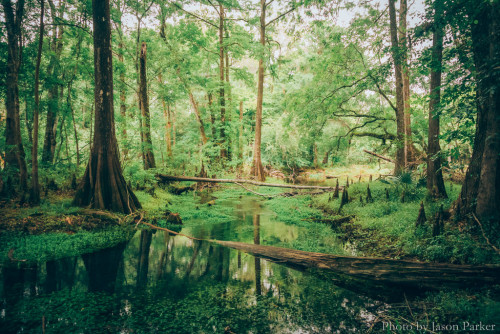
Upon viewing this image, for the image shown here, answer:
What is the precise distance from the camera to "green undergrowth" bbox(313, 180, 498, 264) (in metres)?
4.00

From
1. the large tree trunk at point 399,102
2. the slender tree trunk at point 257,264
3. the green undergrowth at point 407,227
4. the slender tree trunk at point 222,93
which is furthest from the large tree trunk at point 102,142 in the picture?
the large tree trunk at point 399,102

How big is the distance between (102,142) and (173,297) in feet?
17.9

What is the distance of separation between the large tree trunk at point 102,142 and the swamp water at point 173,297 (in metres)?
2.33

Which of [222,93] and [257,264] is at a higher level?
[222,93]

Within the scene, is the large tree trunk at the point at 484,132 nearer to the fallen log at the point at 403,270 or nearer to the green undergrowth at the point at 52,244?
the fallen log at the point at 403,270

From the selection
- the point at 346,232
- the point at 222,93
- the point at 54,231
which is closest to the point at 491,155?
the point at 346,232

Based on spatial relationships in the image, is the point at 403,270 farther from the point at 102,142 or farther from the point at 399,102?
the point at 399,102

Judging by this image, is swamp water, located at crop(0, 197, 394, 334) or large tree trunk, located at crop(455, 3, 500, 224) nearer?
swamp water, located at crop(0, 197, 394, 334)

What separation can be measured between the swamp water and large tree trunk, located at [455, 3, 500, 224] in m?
3.21

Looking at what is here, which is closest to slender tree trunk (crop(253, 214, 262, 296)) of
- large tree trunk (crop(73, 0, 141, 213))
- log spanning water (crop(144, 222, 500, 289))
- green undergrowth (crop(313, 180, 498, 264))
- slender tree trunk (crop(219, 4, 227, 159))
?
log spanning water (crop(144, 222, 500, 289))

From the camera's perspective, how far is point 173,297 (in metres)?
3.43

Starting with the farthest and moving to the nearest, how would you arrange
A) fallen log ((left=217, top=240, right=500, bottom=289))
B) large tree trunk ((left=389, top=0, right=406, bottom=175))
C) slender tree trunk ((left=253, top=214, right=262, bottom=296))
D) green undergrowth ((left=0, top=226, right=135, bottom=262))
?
large tree trunk ((left=389, top=0, right=406, bottom=175)), green undergrowth ((left=0, top=226, right=135, bottom=262)), slender tree trunk ((left=253, top=214, right=262, bottom=296)), fallen log ((left=217, top=240, right=500, bottom=289))

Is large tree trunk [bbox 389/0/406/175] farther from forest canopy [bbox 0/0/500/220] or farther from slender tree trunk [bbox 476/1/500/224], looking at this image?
slender tree trunk [bbox 476/1/500/224]

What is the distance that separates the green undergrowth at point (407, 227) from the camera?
4.00 metres
